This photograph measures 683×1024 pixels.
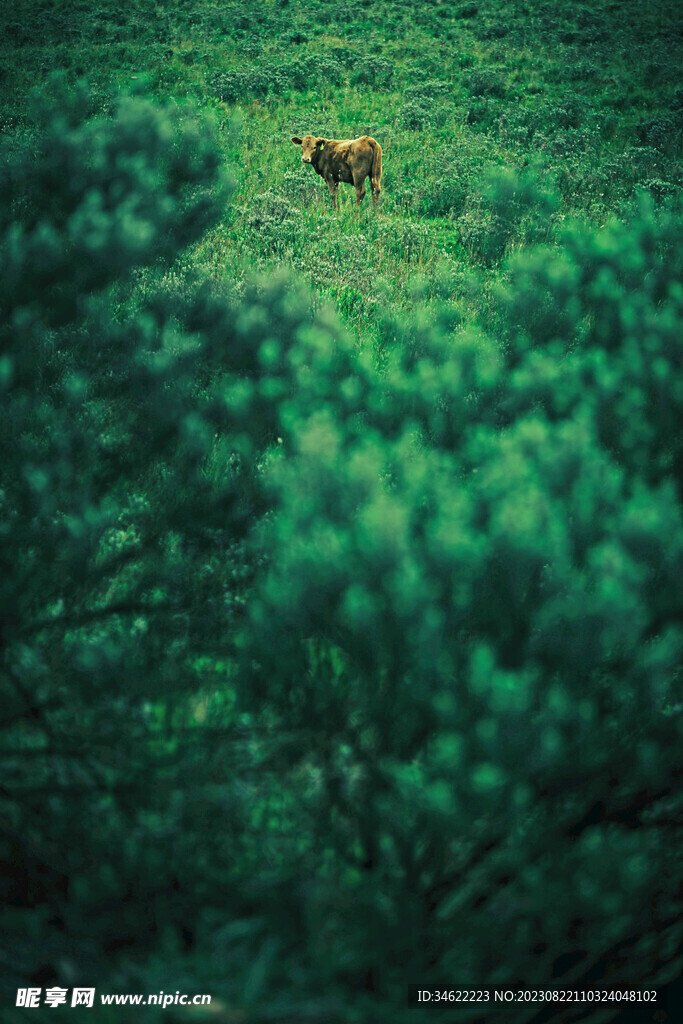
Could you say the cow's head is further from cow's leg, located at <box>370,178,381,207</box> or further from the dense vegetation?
the dense vegetation

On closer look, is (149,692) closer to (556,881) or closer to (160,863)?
(160,863)

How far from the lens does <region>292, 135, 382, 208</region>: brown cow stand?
28.1 feet

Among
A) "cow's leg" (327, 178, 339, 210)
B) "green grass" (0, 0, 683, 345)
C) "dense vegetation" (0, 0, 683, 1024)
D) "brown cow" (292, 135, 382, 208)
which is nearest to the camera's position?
"dense vegetation" (0, 0, 683, 1024)

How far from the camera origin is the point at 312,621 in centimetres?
195

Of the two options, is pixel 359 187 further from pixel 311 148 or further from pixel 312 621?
pixel 312 621

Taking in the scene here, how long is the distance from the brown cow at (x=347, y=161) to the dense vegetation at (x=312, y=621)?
174 inches

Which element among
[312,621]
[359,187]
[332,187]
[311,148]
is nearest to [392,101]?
[311,148]

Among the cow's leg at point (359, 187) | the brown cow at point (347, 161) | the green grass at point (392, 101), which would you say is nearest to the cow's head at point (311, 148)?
the brown cow at point (347, 161)

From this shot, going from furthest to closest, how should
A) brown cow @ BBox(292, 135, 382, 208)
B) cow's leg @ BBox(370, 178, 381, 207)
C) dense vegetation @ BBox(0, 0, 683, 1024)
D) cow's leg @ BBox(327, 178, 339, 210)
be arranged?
1. cow's leg @ BBox(327, 178, 339, 210)
2. cow's leg @ BBox(370, 178, 381, 207)
3. brown cow @ BBox(292, 135, 382, 208)
4. dense vegetation @ BBox(0, 0, 683, 1024)

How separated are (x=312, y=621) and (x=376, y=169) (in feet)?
25.8

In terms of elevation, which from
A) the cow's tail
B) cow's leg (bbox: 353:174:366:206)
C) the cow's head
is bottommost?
cow's leg (bbox: 353:174:366:206)

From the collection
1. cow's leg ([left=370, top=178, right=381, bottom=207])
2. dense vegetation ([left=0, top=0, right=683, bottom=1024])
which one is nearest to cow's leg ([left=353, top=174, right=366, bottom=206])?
cow's leg ([left=370, top=178, right=381, bottom=207])

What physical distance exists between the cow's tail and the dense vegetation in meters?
4.44

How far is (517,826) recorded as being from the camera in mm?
1566
